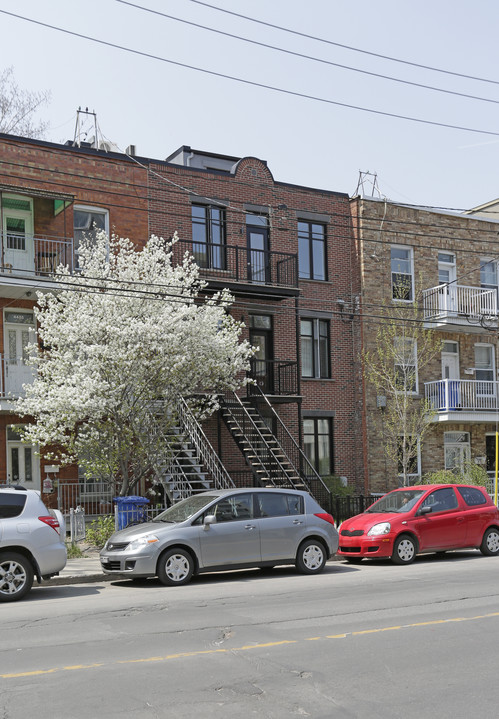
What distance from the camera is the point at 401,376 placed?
27516 mm

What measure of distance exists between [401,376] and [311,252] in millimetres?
5102

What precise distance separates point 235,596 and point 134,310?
836 centimetres

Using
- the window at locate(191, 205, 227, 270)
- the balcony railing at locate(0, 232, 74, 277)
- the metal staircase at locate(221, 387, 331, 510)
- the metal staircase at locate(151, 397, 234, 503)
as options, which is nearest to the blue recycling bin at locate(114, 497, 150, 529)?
the metal staircase at locate(151, 397, 234, 503)

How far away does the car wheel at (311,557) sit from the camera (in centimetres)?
1413

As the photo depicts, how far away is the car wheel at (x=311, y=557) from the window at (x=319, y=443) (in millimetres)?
11524

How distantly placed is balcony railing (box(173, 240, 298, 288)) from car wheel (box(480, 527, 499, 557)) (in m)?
10.5

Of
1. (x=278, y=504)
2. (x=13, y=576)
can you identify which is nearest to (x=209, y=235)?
(x=278, y=504)

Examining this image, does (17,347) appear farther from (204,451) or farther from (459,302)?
(459,302)

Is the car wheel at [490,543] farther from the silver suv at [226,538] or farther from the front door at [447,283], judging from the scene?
the front door at [447,283]

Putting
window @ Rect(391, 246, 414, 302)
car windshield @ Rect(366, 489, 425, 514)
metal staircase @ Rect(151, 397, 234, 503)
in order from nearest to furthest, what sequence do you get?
1. car windshield @ Rect(366, 489, 425, 514)
2. metal staircase @ Rect(151, 397, 234, 503)
3. window @ Rect(391, 246, 414, 302)

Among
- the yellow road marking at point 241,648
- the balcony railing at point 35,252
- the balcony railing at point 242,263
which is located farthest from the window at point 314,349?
the yellow road marking at point 241,648

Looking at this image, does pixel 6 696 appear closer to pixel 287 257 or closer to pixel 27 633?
pixel 27 633

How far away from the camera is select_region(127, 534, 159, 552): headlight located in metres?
12.7

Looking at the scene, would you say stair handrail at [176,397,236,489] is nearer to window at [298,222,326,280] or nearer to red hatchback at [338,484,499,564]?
red hatchback at [338,484,499,564]
